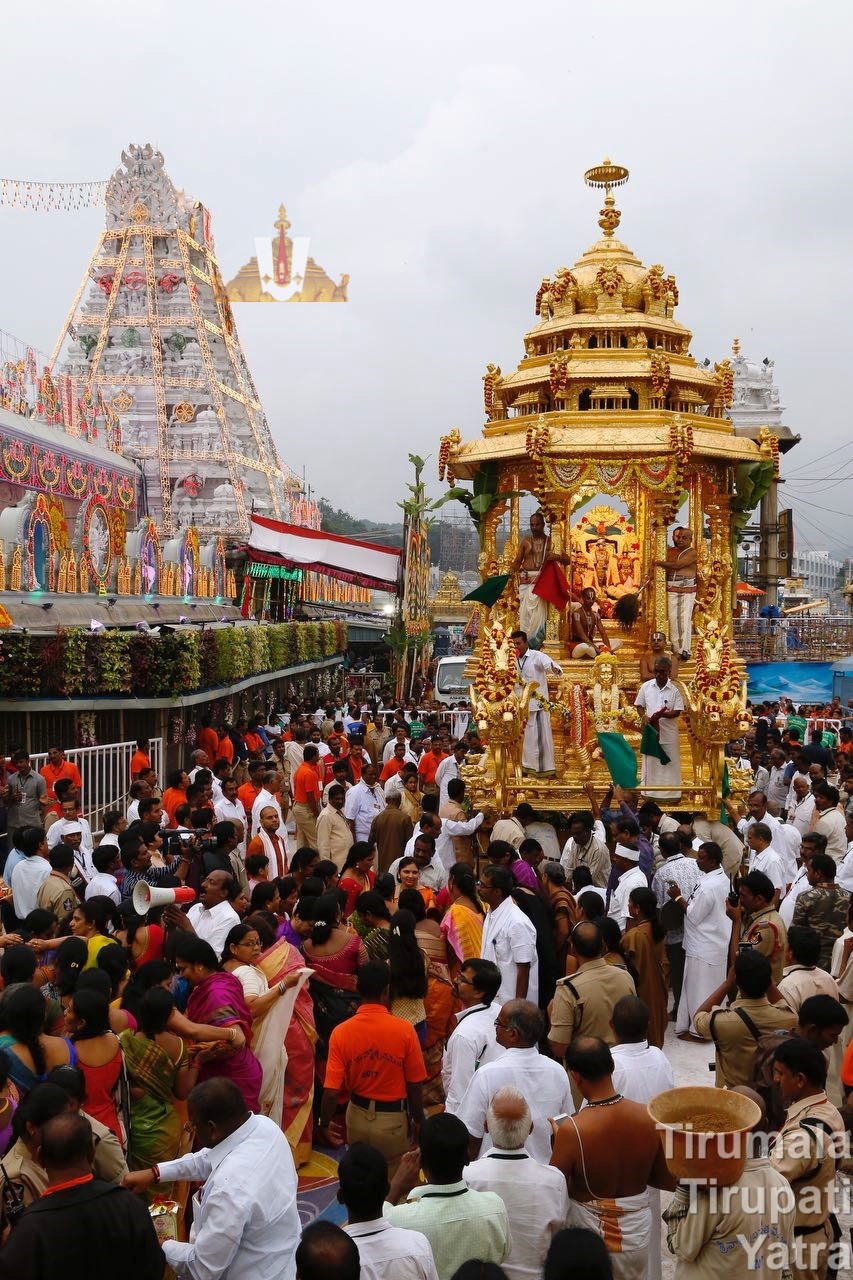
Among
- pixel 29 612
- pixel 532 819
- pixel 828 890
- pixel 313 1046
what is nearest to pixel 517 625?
pixel 532 819

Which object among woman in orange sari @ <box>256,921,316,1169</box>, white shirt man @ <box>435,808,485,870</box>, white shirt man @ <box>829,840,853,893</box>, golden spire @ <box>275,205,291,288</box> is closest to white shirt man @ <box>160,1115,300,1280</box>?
woman in orange sari @ <box>256,921,316,1169</box>

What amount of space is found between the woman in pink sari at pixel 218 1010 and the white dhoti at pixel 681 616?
982cm

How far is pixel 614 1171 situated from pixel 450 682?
22344 mm

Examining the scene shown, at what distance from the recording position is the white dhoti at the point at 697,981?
8.35 m

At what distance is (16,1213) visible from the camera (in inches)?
156

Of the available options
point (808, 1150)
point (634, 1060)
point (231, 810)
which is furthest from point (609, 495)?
point (808, 1150)

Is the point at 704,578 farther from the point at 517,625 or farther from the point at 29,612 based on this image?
the point at 29,612

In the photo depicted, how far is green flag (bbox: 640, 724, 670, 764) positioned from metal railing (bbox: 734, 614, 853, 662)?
706 inches

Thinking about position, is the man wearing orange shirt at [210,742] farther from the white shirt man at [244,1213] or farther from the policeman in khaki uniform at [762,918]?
the white shirt man at [244,1213]

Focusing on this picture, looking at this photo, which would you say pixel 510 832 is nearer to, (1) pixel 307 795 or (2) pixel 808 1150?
(1) pixel 307 795

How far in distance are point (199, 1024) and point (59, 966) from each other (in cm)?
84

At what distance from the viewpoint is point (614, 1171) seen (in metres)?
4.35

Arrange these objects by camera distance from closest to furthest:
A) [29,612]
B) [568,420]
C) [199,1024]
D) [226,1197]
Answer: [226,1197] < [199,1024] < [568,420] < [29,612]

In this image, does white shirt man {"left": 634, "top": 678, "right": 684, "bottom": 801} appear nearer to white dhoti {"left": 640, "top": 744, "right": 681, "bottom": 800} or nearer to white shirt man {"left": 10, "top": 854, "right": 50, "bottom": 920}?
white dhoti {"left": 640, "top": 744, "right": 681, "bottom": 800}
